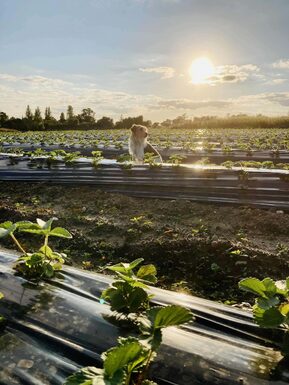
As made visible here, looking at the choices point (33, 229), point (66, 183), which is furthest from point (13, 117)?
point (33, 229)

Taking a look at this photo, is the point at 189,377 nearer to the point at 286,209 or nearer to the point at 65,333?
the point at 65,333

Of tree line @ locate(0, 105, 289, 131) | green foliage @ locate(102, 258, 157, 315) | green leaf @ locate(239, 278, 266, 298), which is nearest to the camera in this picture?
green leaf @ locate(239, 278, 266, 298)

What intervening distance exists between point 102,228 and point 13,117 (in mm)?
41516

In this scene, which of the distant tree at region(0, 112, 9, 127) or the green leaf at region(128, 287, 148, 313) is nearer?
the green leaf at region(128, 287, 148, 313)

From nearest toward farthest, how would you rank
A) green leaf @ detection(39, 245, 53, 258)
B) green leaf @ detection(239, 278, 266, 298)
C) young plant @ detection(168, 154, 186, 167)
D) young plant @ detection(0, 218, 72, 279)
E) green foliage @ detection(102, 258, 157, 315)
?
green leaf @ detection(239, 278, 266, 298) < green foliage @ detection(102, 258, 157, 315) < young plant @ detection(0, 218, 72, 279) < green leaf @ detection(39, 245, 53, 258) < young plant @ detection(168, 154, 186, 167)

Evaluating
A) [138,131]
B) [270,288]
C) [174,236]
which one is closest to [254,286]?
[270,288]

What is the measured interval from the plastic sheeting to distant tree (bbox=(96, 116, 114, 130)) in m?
41.0

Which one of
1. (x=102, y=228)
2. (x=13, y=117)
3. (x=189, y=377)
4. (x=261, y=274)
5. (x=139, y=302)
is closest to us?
(x=189, y=377)

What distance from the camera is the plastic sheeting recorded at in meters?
1.77

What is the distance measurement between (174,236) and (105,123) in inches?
1568

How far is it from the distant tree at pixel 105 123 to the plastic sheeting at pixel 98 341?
4095 cm

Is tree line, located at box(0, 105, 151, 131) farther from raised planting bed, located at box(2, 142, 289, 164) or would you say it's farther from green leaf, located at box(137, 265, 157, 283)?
green leaf, located at box(137, 265, 157, 283)

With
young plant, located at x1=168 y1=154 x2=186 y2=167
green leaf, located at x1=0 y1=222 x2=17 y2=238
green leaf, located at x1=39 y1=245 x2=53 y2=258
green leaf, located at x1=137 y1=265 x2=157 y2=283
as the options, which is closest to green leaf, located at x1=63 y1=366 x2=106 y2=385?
green leaf, located at x1=137 y1=265 x2=157 y2=283

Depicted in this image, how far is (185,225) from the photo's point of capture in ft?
18.6
